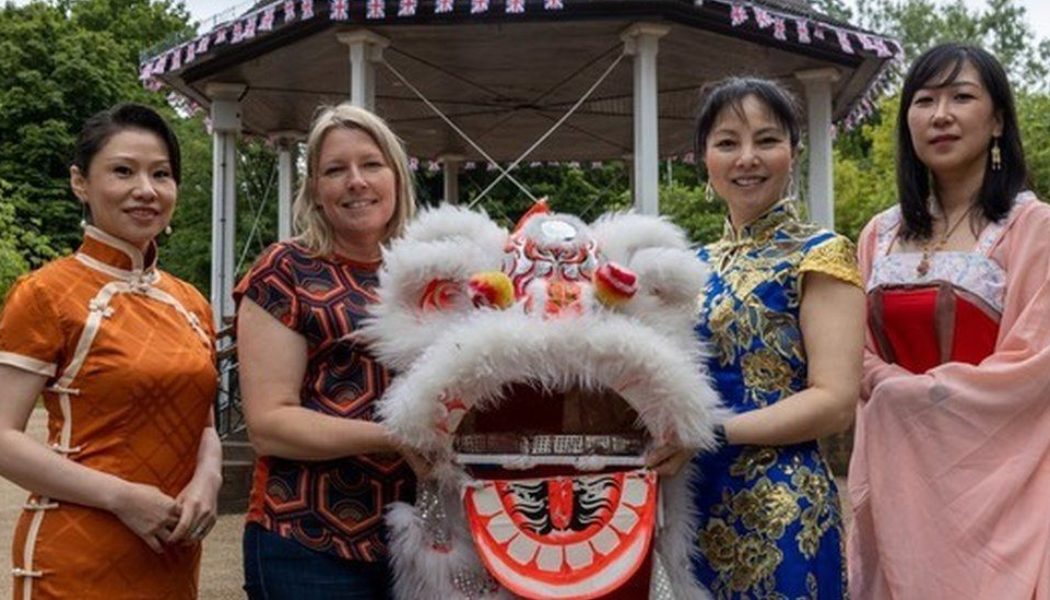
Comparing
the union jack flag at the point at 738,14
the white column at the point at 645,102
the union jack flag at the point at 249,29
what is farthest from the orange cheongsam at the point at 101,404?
the union jack flag at the point at 249,29

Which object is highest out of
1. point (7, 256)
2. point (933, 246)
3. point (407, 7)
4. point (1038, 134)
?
point (1038, 134)

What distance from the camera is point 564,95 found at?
42.4ft

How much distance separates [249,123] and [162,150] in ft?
38.9

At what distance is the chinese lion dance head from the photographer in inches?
95.7

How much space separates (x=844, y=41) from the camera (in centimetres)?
1062

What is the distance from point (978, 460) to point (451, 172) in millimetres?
13766

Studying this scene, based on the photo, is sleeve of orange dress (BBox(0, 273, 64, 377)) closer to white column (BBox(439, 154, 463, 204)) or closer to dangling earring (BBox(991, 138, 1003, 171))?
dangling earring (BBox(991, 138, 1003, 171))

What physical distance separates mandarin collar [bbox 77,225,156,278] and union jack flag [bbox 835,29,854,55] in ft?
29.0

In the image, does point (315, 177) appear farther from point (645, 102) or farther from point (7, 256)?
point (7, 256)

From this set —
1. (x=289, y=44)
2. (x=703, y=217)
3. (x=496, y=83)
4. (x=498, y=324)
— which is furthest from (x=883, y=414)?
(x=703, y=217)

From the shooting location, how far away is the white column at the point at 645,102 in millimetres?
10039

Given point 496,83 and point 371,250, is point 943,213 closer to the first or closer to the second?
point 371,250

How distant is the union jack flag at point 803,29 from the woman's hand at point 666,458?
8.49 meters

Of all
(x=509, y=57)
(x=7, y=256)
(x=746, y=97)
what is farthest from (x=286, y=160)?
(x=746, y=97)
